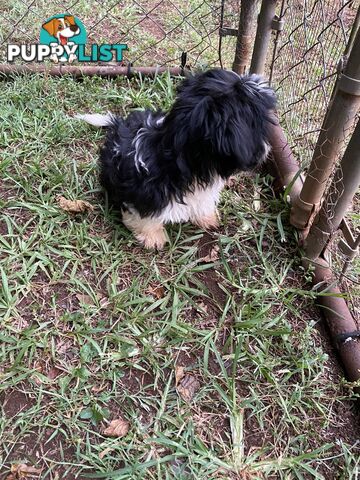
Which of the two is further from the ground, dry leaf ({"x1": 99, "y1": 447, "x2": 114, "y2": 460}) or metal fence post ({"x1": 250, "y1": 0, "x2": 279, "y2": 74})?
metal fence post ({"x1": 250, "y1": 0, "x2": 279, "y2": 74})

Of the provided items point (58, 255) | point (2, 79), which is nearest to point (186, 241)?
point (58, 255)

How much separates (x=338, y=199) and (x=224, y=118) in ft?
2.25

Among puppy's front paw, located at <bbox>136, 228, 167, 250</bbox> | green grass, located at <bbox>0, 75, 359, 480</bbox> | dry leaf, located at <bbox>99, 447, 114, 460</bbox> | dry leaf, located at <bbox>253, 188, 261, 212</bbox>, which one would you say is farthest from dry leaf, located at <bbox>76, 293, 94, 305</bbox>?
dry leaf, located at <bbox>253, 188, 261, 212</bbox>

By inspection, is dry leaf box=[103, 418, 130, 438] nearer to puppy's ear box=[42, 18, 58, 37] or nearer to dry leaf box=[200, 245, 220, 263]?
dry leaf box=[200, 245, 220, 263]

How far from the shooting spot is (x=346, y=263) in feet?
6.93

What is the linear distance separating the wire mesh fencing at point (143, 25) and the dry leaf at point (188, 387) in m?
2.57

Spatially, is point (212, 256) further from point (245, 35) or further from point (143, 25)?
point (143, 25)

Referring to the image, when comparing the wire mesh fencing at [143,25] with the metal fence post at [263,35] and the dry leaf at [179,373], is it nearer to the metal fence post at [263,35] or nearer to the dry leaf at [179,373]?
the metal fence post at [263,35]

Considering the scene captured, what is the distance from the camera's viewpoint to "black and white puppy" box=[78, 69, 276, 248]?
1.70 meters

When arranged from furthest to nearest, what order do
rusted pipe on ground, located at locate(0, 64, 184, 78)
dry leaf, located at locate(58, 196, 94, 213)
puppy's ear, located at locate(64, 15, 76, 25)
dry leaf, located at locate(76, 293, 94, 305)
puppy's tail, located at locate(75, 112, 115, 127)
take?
puppy's ear, located at locate(64, 15, 76, 25) < rusted pipe on ground, located at locate(0, 64, 184, 78) < puppy's tail, located at locate(75, 112, 115, 127) < dry leaf, located at locate(58, 196, 94, 213) < dry leaf, located at locate(76, 293, 94, 305)

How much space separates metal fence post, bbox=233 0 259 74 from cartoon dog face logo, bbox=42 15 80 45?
5.04 ft

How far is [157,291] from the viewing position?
2.26 m
